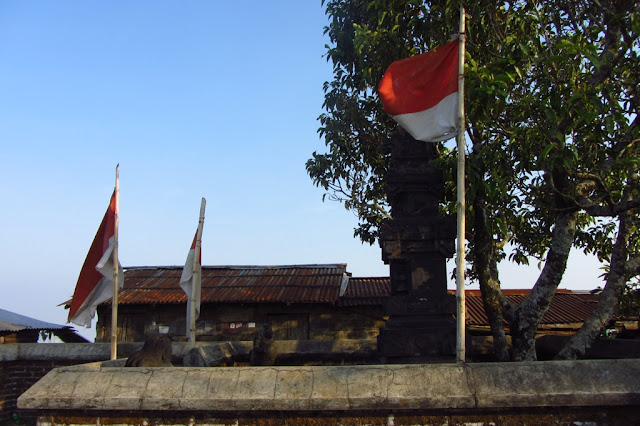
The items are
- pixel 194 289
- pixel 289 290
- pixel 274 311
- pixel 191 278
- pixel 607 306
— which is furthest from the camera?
pixel 289 290

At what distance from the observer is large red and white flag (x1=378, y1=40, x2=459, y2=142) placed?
5.54 metres

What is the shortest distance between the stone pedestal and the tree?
19.8 inches

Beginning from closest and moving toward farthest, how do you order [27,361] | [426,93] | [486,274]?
[426,93], [486,274], [27,361]

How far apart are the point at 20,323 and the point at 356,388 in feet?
30.5

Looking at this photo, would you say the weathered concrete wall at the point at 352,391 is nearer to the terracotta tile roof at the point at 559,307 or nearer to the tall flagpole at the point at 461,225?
the tall flagpole at the point at 461,225

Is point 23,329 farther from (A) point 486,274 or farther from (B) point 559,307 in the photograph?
(B) point 559,307

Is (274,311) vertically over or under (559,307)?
under

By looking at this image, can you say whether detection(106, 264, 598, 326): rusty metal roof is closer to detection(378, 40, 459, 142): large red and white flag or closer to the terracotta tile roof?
the terracotta tile roof

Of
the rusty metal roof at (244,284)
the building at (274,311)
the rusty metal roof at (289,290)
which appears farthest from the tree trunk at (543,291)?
the rusty metal roof at (244,284)

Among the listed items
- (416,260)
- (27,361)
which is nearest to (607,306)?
(416,260)

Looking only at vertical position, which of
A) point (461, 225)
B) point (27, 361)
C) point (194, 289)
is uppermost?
point (461, 225)

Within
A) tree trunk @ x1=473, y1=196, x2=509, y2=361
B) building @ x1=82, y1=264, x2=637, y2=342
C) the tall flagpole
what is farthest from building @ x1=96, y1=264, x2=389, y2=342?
the tall flagpole

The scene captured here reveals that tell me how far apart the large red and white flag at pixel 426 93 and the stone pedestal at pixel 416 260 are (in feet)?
2.89

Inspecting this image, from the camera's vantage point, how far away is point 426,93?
5.73 meters
